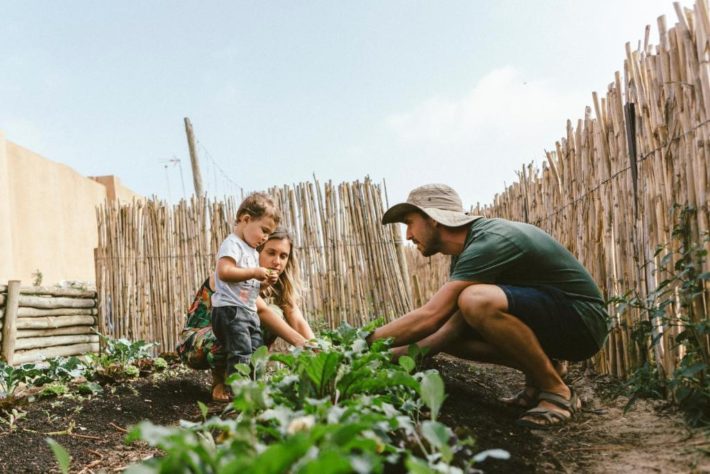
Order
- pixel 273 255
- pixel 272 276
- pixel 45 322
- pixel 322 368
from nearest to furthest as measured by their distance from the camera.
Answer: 1. pixel 322 368
2. pixel 272 276
3. pixel 273 255
4. pixel 45 322

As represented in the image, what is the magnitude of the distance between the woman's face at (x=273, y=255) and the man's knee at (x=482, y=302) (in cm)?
159

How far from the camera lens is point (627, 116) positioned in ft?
8.55

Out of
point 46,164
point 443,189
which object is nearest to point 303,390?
point 443,189

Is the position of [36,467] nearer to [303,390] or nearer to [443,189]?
[303,390]

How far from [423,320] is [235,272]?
3.91ft

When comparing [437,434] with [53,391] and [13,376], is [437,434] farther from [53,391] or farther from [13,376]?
[13,376]

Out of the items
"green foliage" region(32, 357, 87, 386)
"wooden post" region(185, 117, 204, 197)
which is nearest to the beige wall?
"wooden post" region(185, 117, 204, 197)

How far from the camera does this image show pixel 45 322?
5387 millimetres

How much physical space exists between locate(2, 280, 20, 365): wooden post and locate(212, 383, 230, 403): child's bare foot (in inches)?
103

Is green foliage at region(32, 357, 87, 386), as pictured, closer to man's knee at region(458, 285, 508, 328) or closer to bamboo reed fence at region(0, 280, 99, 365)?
bamboo reed fence at region(0, 280, 99, 365)

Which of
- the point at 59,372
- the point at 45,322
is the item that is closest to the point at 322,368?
the point at 59,372

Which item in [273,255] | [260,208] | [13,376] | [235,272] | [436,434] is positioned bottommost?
[13,376]

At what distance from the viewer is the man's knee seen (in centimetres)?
242

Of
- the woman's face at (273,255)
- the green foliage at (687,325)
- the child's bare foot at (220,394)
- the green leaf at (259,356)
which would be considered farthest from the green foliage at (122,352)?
the green foliage at (687,325)
